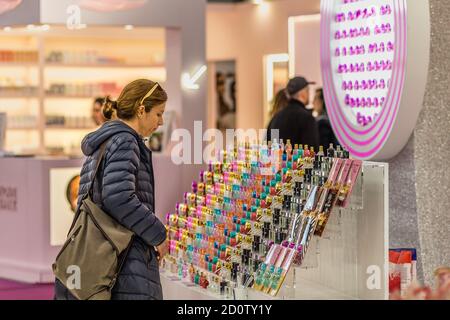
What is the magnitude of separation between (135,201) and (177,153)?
489cm

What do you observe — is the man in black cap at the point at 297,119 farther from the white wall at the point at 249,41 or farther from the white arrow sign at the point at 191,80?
the white wall at the point at 249,41

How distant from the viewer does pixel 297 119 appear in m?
7.11

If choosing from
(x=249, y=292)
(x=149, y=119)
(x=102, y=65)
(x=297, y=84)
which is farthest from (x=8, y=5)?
(x=149, y=119)

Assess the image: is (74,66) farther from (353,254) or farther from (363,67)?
(353,254)

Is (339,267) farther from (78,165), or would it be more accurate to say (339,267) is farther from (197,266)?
(78,165)

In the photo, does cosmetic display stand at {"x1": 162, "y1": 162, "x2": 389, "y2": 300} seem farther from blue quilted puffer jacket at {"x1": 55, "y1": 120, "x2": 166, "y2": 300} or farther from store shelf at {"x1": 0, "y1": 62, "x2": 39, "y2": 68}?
store shelf at {"x1": 0, "y1": 62, "x2": 39, "y2": 68}

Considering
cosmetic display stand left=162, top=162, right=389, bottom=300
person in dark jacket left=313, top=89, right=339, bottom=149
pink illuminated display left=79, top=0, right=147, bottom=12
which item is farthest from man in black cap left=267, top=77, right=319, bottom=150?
cosmetic display stand left=162, top=162, right=389, bottom=300

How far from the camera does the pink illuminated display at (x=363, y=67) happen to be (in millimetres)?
4912

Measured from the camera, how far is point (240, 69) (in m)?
13.9

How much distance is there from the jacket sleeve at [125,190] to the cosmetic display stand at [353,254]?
95 centimetres

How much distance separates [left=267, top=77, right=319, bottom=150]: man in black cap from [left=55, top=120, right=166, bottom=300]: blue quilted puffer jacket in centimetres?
338

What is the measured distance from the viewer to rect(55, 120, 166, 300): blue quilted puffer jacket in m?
3.64
